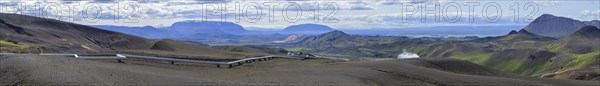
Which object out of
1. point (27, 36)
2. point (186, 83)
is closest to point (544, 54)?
point (27, 36)

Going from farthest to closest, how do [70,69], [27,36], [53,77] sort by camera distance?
[27,36]
[70,69]
[53,77]

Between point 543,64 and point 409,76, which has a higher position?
point 409,76

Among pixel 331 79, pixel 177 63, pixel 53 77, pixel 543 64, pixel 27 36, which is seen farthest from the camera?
pixel 543 64

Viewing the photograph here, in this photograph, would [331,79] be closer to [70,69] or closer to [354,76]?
[354,76]

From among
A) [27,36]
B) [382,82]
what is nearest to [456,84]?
[382,82]

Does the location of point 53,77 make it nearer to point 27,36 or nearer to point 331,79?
point 331,79

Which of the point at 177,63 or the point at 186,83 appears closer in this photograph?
the point at 186,83

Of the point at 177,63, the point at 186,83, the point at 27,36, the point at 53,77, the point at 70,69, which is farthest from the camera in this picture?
the point at 27,36

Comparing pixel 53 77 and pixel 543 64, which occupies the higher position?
pixel 53 77

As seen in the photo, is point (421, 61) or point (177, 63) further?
point (421, 61)
